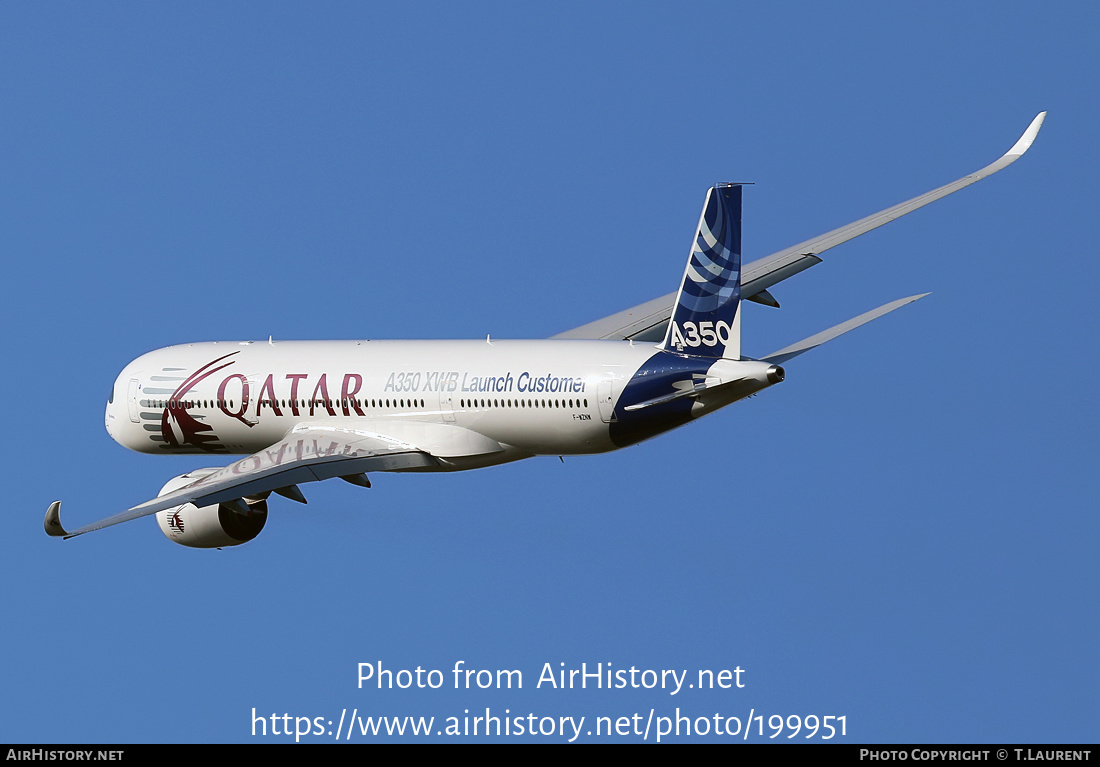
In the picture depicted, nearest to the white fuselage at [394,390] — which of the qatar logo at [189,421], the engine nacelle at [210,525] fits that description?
the qatar logo at [189,421]

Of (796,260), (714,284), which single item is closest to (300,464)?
(714,284)

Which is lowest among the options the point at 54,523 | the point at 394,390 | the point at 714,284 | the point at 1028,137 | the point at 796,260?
the point at 54,523

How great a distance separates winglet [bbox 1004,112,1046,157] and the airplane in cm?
4

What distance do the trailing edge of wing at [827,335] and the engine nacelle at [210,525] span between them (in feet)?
47.5

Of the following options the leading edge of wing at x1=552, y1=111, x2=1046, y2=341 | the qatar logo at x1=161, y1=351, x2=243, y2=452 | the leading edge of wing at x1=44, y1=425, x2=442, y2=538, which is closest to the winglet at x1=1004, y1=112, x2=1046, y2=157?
the leading edge of wing at x1=552, y1=111, x2=1046, y2=341

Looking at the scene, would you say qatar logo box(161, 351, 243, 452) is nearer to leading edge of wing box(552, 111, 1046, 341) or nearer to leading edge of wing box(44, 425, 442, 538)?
leading edge of wing box(44, 425, 442, 538)

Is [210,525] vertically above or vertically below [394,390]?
below

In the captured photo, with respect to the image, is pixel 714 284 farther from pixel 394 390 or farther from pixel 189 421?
pixel 189 421

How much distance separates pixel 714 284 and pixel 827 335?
3025mm

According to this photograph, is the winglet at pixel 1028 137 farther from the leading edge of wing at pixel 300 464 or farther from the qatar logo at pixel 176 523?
the qatar logo at pixel 176 523

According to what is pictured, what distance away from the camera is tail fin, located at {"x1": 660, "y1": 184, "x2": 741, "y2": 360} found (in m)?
42.5

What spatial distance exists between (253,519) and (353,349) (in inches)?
206

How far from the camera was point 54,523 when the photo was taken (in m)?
39.6

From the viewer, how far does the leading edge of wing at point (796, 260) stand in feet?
167
